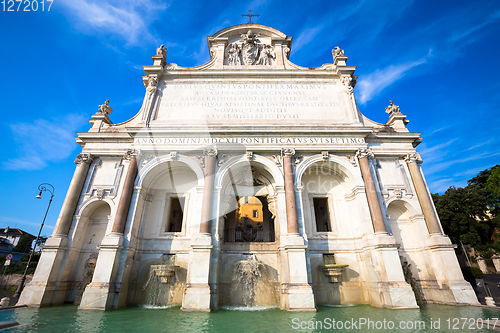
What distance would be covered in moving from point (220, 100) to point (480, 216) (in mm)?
42646

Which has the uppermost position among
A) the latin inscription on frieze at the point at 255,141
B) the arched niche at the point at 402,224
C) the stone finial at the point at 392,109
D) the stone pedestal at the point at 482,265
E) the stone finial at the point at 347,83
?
the stone finial at the point at 347,83

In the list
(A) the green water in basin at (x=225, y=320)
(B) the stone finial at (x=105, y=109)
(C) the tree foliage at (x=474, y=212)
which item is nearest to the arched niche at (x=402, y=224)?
(A) the green water in basin at (x=225, y=320)

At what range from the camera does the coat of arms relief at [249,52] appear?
19.2 meters

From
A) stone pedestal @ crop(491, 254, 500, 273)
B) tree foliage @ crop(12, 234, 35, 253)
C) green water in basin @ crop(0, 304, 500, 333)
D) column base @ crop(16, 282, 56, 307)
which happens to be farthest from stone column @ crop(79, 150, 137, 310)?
tree foliage @ crop(12, 234, 35, 253)

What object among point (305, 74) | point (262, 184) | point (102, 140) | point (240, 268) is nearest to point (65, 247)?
point (102, 140)

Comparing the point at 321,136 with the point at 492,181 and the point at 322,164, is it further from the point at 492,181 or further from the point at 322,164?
the point at 492,181

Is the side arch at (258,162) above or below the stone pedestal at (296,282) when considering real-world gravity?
above

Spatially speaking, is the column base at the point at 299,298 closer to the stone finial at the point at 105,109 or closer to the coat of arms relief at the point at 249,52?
the coat of arms relief at the point at 249,52

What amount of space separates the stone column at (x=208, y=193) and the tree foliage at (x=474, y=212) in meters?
38.3

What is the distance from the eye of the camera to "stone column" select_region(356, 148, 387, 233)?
13.3 meters

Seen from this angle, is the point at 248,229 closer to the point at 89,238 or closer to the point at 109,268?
the point at 109,268

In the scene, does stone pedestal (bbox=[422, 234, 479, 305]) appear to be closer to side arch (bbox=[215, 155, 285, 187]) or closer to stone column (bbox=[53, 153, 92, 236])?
side arch (bbox=[215, 155, 285, 187])

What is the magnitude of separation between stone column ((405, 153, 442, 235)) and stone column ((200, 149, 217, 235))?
12820 mm

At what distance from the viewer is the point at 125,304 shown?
41.2 ft
